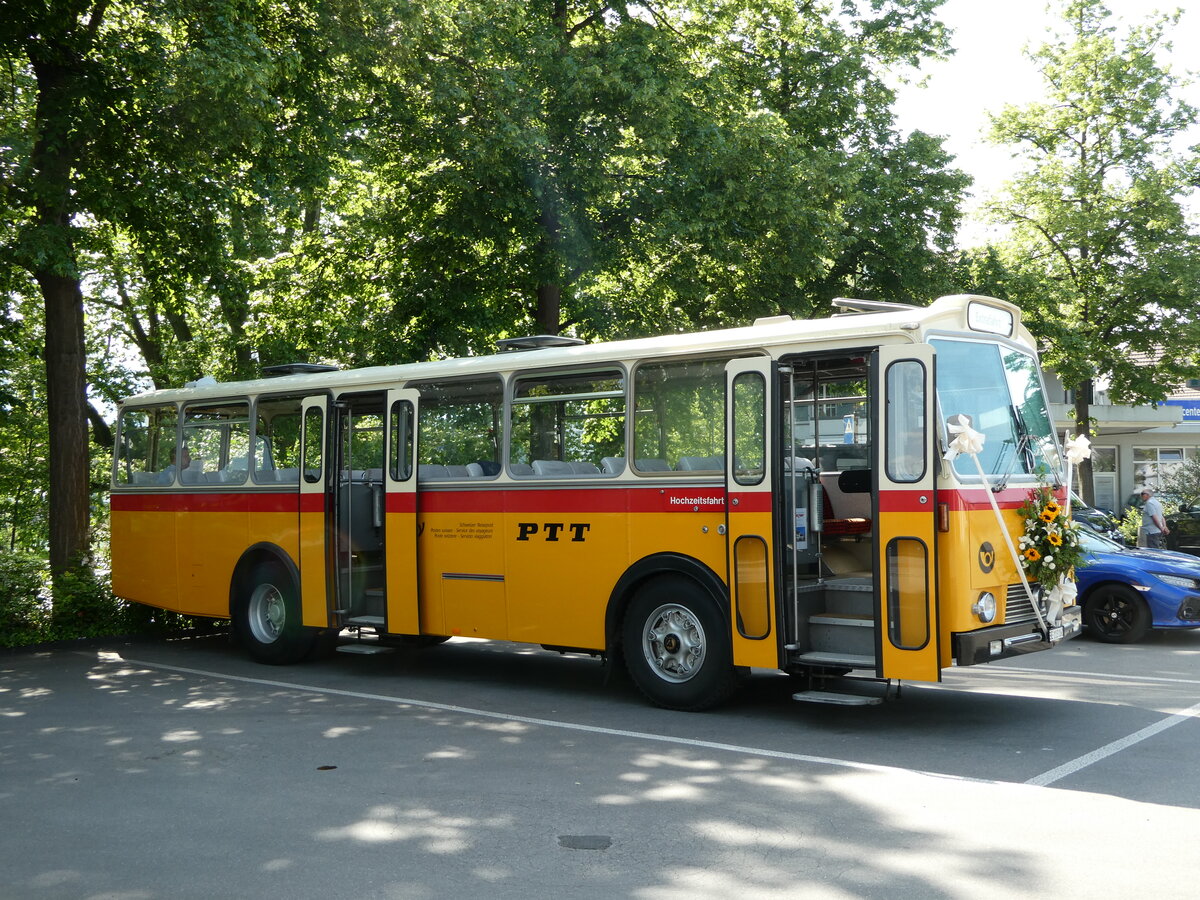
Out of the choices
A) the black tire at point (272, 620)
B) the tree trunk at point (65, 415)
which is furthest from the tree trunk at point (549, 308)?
the black tire at point (272, 620)

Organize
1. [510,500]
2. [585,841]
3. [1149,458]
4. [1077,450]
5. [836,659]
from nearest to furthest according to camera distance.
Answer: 1. [585,841]
2. [836,659]
3. [1077,450]
4. [510,500]
5. [1149,458]

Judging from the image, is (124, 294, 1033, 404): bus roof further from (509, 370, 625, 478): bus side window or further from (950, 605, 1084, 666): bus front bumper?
(950, 605, 1084, 666): bus front bumper

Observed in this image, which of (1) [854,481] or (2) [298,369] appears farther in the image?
(2) [298,369]

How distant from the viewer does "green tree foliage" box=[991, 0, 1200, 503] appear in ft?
89.9

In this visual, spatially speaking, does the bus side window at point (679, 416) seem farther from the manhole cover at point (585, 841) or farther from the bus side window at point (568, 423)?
the manhole cover at point (585, 841)

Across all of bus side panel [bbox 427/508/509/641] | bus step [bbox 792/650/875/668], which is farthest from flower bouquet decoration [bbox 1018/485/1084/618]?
bus side panel [bbox 427/508/509/641]

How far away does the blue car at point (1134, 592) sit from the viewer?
13.2m

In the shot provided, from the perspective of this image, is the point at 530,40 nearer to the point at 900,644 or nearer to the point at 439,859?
the point at 900,644

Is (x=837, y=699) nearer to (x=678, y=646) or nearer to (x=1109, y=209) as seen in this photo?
(x=678, y=646)

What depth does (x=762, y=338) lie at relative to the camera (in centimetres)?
896

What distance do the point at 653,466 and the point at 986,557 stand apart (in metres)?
2.72

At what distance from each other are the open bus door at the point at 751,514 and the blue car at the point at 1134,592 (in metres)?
5.97

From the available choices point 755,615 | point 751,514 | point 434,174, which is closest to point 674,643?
point 755,615

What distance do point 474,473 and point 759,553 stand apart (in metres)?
3.24
